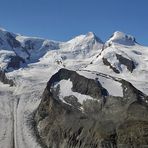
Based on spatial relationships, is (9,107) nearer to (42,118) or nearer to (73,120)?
(42,118)

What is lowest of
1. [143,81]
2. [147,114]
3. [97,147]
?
[97,147]

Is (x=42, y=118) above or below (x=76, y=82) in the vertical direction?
below

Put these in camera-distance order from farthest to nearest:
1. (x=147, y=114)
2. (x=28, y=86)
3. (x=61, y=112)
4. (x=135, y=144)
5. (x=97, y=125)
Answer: (x=28, y=86) < (x=61, y=112) < (x=147, y=114) < (x=97, y=125) < (x=135, y=144)

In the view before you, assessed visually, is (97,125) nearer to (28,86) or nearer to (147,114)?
(147,114)

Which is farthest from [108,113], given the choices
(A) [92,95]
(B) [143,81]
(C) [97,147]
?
(B) [143,81]

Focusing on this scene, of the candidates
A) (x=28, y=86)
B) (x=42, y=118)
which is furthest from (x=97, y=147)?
(x=28, y=86)

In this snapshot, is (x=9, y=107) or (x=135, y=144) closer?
(x=135, y=144)

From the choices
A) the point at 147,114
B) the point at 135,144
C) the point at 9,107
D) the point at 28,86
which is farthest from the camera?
the point at 28,86
